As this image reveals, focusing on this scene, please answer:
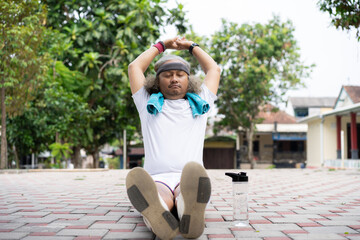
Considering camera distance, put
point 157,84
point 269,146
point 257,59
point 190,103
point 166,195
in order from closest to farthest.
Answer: point 166,195
point 190,103
point 157,84
point 257,59
point 269,146

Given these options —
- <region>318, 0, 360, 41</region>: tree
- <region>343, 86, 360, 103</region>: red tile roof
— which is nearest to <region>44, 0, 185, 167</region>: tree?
<region>318, 0, 360, 41</region>: tree

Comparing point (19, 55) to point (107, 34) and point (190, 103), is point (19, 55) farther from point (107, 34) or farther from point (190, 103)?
point (190, 103)

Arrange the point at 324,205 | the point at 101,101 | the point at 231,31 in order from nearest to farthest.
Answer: the point at 324,205 < the point at 101,101 < the point at 231,31

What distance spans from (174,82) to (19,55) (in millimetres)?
9636

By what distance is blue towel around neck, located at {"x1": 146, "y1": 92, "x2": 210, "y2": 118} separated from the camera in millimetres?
2797

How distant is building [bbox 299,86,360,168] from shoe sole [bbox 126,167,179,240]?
1709 centimetres

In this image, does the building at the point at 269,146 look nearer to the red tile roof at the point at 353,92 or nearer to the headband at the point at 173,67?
the red tile roof at the point at 353,92

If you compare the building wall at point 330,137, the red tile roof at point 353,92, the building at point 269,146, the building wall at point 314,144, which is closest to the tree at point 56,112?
the building wall at point 330,137

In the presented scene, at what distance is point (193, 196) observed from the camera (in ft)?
6.93

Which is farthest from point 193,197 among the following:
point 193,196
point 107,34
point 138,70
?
point 107,34

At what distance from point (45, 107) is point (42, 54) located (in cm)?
216

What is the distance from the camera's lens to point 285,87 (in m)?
20.5

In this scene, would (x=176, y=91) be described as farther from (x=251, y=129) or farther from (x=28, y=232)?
(x=251, y=129)

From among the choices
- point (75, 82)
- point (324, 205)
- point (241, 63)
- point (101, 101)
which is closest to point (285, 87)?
point (241, 63)
